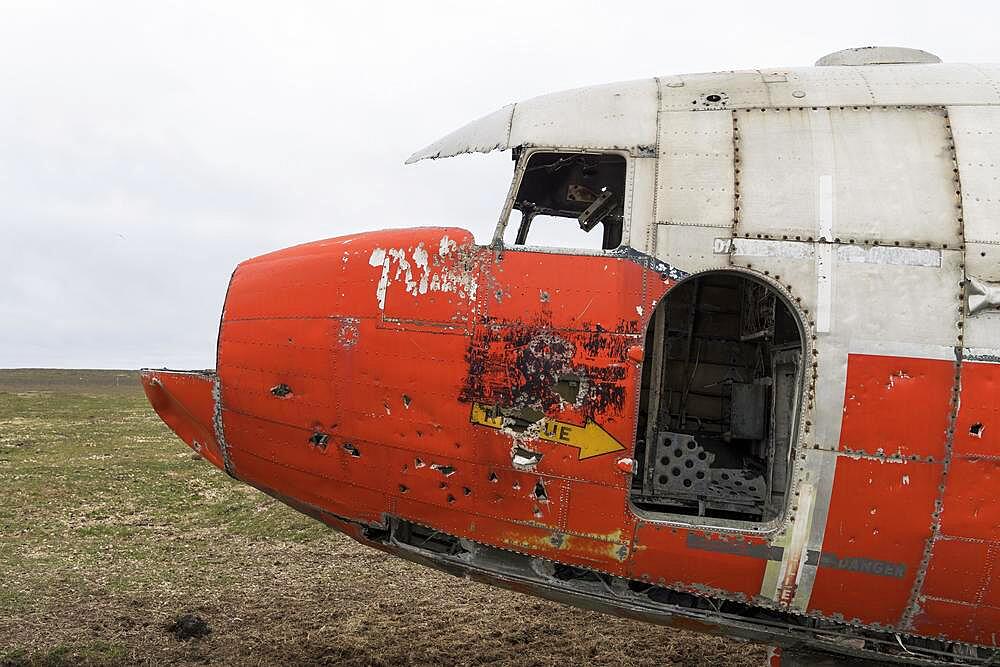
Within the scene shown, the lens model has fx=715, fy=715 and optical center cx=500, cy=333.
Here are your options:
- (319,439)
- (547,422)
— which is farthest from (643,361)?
(319,439)

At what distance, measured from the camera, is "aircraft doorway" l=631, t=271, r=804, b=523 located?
19.2ft

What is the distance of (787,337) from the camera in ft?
20.3

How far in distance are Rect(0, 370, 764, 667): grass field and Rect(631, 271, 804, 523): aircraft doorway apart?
3.43 meters

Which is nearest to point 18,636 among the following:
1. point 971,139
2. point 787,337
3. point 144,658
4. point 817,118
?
point 144,658

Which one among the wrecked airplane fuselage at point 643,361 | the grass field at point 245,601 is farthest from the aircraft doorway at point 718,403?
the grass field at point 245,601

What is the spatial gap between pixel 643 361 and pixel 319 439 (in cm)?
249

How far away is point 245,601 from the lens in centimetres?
1020

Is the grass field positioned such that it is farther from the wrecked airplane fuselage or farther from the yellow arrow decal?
the yellow arrow decal

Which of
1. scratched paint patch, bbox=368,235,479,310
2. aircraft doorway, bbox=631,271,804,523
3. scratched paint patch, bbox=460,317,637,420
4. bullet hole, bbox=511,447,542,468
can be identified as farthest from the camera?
aircraft doorway, bbox=631,271,804,523

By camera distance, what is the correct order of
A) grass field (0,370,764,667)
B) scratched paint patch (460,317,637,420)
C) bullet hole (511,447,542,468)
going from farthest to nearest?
grass field (0,370,764,667), bullet hole (511,447,542,468), scratched paint patch (460,317,637,420)

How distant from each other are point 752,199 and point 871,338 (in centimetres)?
119

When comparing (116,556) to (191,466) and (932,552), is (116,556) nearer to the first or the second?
(191,466)

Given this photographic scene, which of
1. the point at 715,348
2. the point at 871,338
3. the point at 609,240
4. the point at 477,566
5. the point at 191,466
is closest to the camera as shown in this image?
the point at 871,338

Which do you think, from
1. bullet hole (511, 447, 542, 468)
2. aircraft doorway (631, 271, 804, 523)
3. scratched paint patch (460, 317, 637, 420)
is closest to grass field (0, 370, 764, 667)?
aircraft doorway (631, 271, 804, 523)
